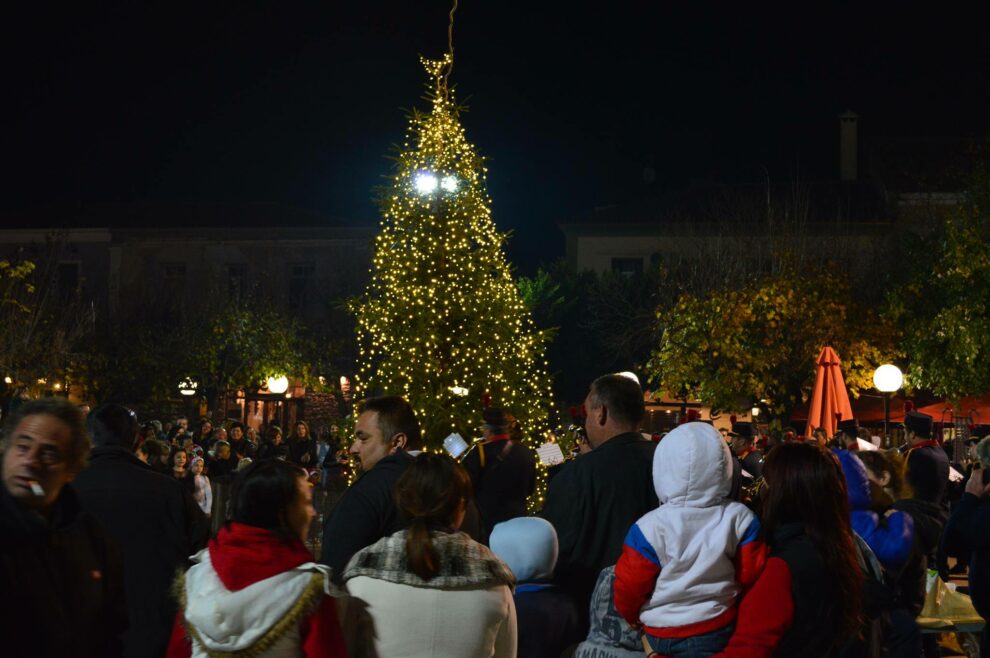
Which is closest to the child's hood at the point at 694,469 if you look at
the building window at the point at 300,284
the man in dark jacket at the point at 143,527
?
the man in dark jacket at the point at 143,527

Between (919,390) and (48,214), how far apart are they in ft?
119

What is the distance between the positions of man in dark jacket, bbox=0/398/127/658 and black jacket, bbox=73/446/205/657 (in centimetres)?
162

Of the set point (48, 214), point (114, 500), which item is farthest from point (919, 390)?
point (48, 214)

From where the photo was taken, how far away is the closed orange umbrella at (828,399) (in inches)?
543

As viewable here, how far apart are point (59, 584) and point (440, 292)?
12135 millimetres

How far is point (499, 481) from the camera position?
10.8 meters

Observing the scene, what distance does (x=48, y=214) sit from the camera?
163ft

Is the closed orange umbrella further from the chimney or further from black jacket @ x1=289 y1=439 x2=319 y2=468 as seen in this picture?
the chimney

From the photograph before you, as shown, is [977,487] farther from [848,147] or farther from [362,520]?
[848,147]

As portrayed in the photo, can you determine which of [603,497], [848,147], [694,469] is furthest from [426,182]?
[848,147]

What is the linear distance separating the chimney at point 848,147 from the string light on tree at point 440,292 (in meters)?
33.8

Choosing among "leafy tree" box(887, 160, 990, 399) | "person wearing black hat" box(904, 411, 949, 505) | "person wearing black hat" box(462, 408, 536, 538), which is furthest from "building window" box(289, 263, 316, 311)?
"person wearing black hat" box(904, 411, 949, 505)

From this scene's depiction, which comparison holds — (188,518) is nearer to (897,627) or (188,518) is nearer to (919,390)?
(897,627)

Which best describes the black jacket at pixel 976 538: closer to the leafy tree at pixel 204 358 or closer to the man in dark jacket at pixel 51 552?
the man in dark jacket at pixel 51 552
